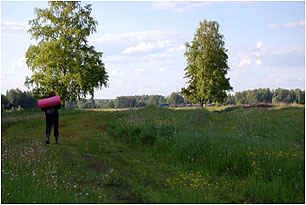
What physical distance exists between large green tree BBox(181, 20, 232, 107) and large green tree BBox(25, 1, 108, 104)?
14055 mm

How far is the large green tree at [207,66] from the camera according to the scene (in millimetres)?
38812

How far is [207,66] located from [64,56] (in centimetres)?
1891

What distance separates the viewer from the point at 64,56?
30141mm

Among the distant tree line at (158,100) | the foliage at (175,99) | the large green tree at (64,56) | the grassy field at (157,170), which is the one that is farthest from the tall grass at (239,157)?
the foliage at (175,99)

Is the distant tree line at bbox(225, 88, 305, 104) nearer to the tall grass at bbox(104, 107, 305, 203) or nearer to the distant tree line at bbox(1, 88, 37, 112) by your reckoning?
the distant tree line at bbox(1, 88, 37, 112)

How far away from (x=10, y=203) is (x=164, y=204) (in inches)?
126

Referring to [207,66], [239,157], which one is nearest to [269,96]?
[207,66]

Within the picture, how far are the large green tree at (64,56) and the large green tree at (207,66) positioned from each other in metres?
14.1

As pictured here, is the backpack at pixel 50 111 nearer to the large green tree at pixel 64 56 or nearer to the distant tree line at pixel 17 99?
the large green tree at pixel 64 56

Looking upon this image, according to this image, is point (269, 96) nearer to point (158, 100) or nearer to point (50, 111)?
point (158, 100)

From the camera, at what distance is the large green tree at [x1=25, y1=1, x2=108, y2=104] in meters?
30.2

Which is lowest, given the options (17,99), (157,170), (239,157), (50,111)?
(157,170)

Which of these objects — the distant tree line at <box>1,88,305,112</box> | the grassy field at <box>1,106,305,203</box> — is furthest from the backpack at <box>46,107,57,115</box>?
the distant tree line at <box>1,88,305,112</box>

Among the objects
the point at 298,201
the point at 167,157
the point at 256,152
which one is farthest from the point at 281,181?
the point at 167,157
